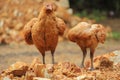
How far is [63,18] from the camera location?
13836 mm

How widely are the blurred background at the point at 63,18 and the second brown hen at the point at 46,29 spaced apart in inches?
44.8

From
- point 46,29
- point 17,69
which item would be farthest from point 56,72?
point 46,29

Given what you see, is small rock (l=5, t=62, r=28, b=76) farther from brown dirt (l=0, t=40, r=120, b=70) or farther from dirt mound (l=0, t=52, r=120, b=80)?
brown dirt (l=0, t=40, r=120, b=70)

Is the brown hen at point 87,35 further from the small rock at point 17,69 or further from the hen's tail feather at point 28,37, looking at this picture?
the small rock at point 17,69

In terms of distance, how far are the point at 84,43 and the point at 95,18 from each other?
28.3 ft

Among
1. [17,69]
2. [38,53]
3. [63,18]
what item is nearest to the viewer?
[17,69]

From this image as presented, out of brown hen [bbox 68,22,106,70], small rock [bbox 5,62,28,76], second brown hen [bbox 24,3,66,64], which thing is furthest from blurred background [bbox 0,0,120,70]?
brown hen [bbox 68,22,106,70]

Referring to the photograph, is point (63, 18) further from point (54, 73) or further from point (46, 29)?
→ point (54, 73)

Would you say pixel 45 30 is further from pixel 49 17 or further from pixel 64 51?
pixel 64 51

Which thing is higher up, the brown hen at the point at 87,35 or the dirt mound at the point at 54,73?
the brown hen at the point at 87,35

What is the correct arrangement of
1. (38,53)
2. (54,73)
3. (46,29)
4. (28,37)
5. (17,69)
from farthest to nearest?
(38,53), (28,37), (46,29), (17,69), (54,73)

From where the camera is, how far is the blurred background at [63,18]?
1083cm

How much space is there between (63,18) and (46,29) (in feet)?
20.8

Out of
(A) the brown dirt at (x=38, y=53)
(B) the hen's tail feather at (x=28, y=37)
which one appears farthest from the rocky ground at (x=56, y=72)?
(A) the brown dirt at (x=38, y=53)
